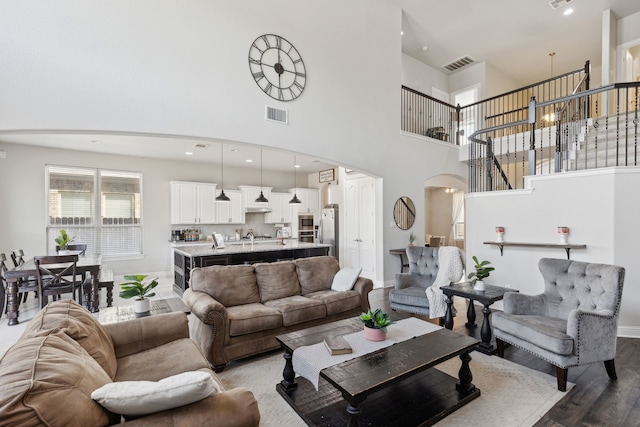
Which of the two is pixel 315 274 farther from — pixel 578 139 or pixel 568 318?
pixel 578 139

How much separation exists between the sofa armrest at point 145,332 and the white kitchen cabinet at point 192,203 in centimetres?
590

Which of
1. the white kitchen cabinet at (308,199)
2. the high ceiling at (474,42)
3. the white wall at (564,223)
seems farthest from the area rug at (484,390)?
→ the white kitchen cabinet at (308,199)

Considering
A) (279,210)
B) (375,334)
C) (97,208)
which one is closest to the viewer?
(375,334)

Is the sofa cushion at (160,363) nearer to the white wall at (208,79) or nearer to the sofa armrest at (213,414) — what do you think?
the sofa armrest at (213,414)

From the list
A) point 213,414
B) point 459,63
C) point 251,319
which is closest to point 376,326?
point 251,319

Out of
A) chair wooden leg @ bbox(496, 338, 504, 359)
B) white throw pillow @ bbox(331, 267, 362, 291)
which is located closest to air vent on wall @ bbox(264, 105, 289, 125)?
white throw pillow @ bbox(331, 267, 362, 291)

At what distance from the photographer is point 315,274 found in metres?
4.20

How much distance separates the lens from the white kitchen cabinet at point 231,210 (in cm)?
848

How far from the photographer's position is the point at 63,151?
6703 mm

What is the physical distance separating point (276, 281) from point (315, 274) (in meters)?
0.59

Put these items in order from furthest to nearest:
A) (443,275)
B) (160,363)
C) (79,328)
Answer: (443,275)
(160,363)
(79,328)

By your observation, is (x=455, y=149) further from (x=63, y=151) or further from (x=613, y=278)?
(x=63, y=151)

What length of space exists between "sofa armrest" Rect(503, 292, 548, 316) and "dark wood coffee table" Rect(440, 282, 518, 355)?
182 millimetres

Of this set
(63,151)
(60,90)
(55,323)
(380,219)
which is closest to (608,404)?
(55,323)
